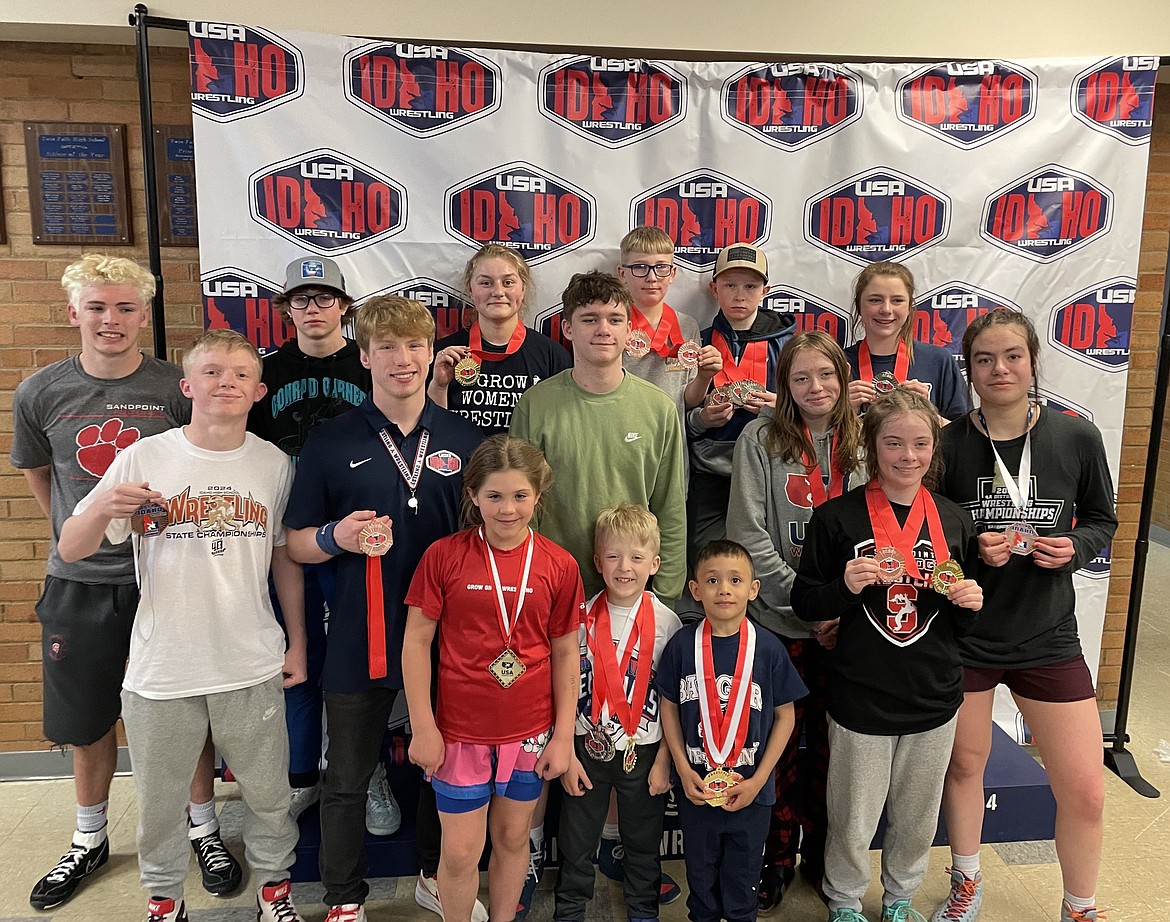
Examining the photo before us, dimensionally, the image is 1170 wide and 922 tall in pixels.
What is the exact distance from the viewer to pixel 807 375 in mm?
2732

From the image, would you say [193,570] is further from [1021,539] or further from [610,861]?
[1021,539]

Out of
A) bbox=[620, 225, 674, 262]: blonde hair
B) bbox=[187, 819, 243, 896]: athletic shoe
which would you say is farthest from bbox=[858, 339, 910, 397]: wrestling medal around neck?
bbox=[187, 819, 243, 896]: athletic shoe

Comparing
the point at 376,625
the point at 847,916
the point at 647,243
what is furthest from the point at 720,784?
the point at 647,243

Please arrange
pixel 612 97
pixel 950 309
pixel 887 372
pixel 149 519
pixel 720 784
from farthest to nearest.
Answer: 1. pixel 950 309
2. pixel 612 97
3. pixel 887 372
4. pixel 720 784
5. pixel 149 519

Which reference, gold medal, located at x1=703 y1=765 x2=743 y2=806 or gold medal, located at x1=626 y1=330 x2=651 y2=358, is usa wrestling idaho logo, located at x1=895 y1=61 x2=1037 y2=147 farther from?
gold medal, located at x1=703 y1=765 x2=743 y2=806

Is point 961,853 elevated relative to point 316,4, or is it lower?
lower

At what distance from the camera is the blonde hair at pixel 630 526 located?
2555mm

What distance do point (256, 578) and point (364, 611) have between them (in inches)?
13.6

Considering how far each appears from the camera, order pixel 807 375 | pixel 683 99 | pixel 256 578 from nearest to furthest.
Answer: pixel 256 578 → pixel 807 375 → pixel 683 99

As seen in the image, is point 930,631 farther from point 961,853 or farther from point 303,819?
point 303,819

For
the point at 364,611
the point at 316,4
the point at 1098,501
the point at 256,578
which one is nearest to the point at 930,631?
the point at 1098,501

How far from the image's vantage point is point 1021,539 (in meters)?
2.55

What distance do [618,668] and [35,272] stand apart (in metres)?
3.13

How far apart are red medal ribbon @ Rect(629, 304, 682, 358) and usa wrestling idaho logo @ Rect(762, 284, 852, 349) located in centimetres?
58
